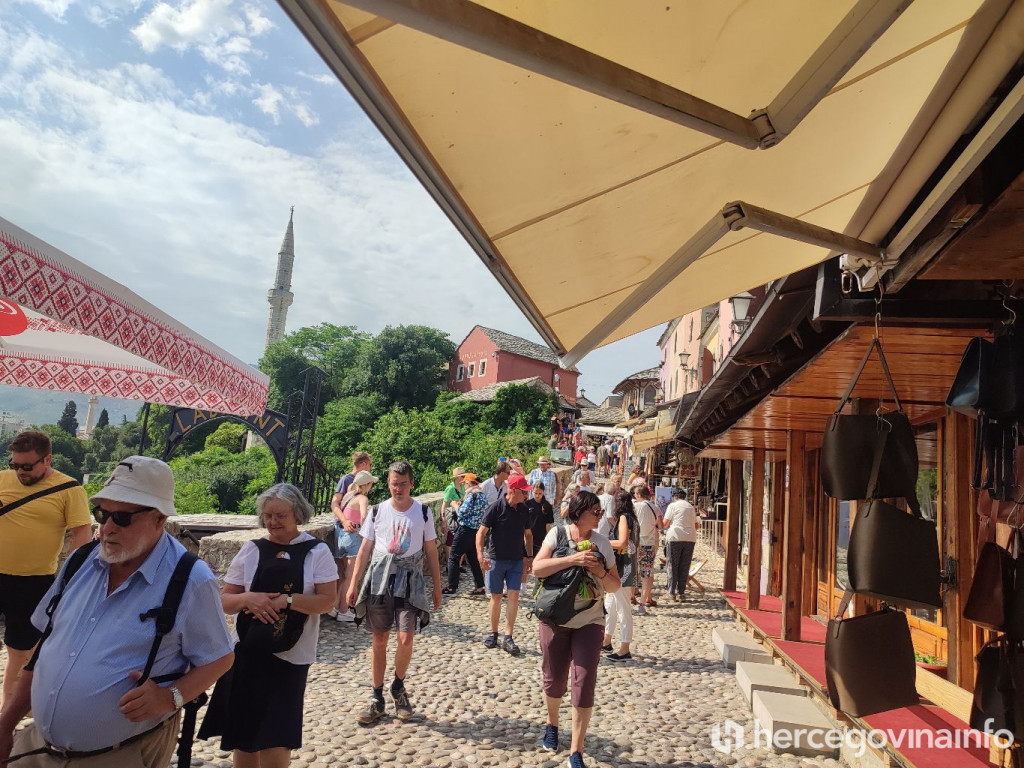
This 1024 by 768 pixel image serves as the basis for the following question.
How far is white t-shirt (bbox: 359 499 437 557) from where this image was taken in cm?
473

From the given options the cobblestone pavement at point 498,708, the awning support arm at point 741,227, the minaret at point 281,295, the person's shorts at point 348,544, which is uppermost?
the minaret at point 281,295

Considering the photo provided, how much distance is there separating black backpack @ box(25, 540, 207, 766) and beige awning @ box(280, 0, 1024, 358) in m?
1.55

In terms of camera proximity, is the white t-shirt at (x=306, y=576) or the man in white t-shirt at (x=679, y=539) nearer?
the white t-shirt at (x=306, y=576)

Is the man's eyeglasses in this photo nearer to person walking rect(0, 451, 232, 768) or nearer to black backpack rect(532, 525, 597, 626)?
person walking rect(0, 451, 232, 768)

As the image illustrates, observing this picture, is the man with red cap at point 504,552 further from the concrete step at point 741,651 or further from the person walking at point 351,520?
the concrete step at point 741,651

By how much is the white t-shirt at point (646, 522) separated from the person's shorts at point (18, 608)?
23.0 ft

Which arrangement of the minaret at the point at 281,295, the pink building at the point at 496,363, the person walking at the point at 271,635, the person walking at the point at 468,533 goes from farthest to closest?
1. the minaret at the point at 281,295
2. the pink building at the point at 496,363
3. the person walking at the point at 468,533
4. the person walking at the point at 271,635

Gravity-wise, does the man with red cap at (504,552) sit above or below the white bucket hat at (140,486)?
below

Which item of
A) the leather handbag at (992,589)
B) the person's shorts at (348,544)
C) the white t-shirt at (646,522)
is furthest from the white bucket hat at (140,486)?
the white t-shirt at (646,522)

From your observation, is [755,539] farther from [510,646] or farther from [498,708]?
[498,708]

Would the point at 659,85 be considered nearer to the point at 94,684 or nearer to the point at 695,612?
the point at 94,684

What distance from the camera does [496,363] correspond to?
5066 cm

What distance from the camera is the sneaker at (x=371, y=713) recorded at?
4.46m

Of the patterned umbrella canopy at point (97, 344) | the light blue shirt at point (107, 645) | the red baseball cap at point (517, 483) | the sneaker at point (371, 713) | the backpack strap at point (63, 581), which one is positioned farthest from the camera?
the red baseball cap at point (517, 483)
